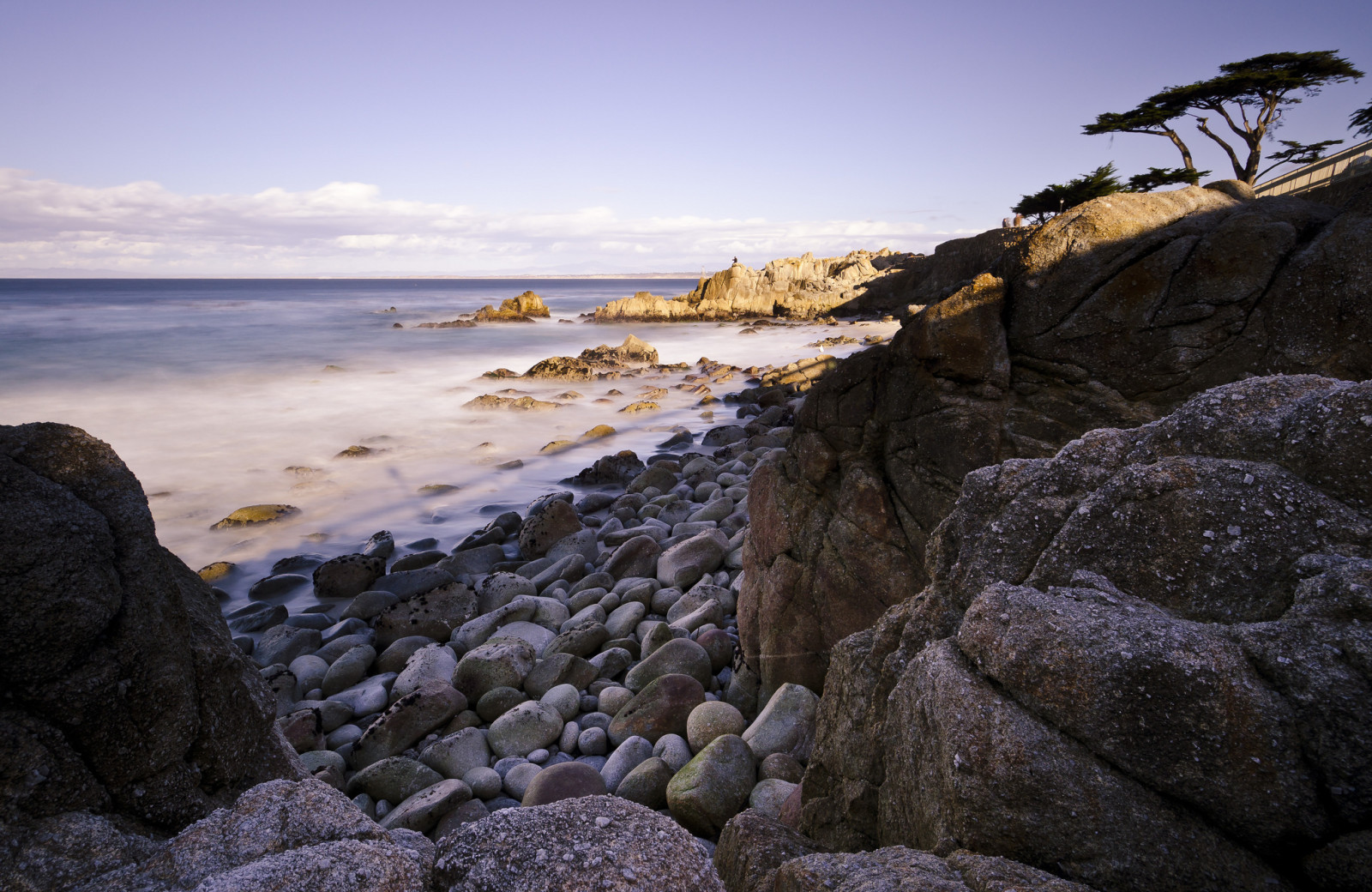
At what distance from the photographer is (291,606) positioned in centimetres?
893

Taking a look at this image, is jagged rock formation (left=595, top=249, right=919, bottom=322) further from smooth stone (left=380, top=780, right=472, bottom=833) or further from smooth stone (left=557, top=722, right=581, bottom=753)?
smooth stone (left=380, top=780, right=472, bottom=833)

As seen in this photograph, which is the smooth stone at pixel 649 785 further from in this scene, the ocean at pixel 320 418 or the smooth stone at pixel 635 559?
the ocean at pixel 320 418

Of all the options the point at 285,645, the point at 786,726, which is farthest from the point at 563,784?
the point at 285,645

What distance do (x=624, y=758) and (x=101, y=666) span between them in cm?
374

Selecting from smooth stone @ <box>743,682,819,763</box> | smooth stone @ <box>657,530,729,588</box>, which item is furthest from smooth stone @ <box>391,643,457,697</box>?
smooth stone @ <box>743,682,819,763</box>

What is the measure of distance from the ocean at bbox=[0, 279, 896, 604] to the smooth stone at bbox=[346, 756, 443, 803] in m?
5.51

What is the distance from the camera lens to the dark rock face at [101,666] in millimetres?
2098

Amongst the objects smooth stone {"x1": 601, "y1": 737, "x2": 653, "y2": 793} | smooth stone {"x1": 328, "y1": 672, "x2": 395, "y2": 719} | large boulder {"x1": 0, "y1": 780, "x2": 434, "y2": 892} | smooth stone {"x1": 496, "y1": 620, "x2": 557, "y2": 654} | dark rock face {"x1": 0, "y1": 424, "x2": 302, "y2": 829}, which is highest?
dark rock face {"x1": 0, "y1": 424, "x2": 302, "y2": 829}

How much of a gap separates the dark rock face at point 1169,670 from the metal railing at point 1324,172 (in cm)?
1296

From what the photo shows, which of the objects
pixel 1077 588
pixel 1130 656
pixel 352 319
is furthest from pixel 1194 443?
pixel 352 319

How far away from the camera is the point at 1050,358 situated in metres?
4.83

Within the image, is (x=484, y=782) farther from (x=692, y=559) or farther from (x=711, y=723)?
(x=692, y=559)

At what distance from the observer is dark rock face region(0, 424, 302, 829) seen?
2098mm

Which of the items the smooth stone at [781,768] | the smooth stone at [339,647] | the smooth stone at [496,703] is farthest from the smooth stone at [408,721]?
the smooth stone at [781,768]
